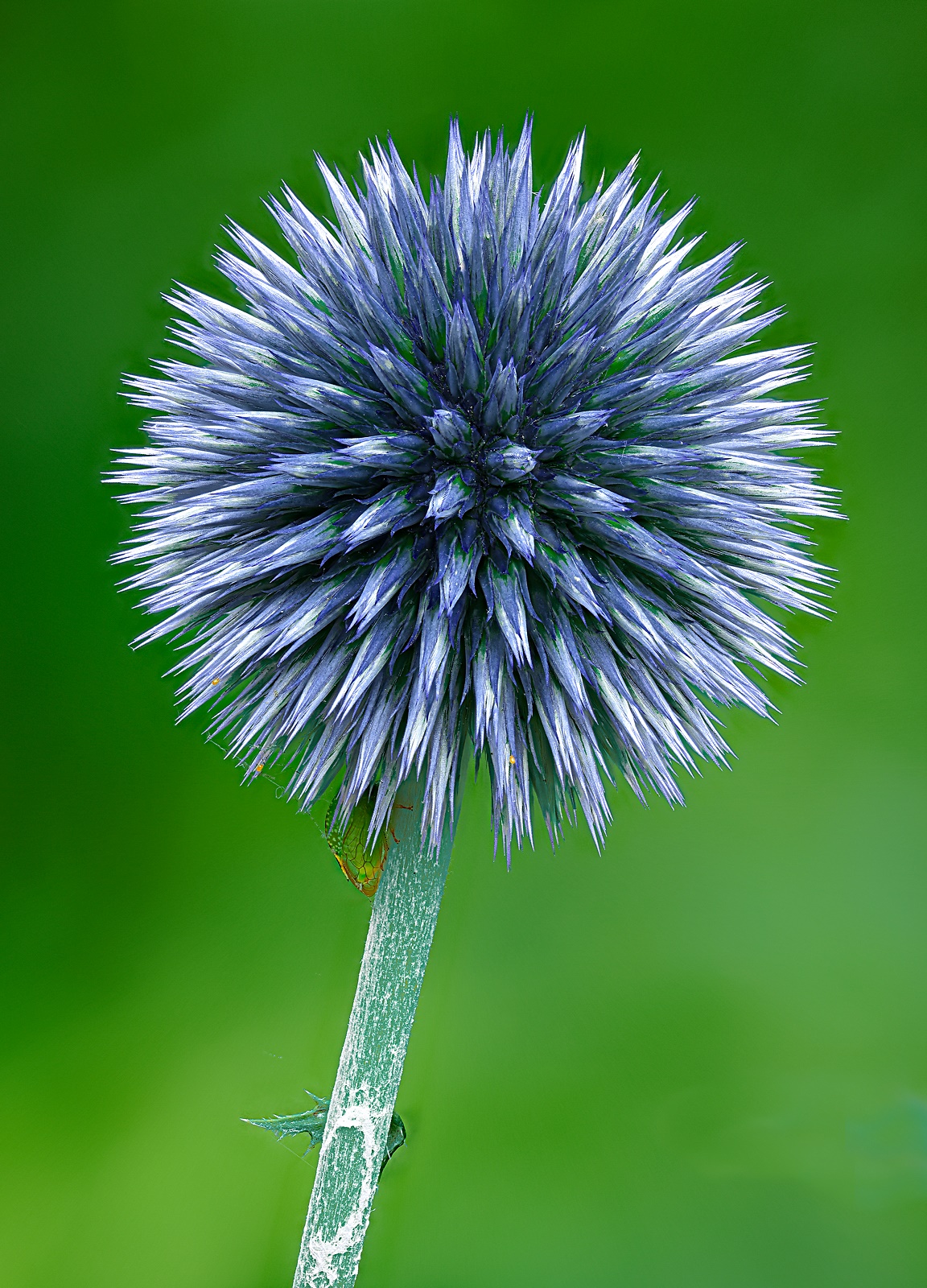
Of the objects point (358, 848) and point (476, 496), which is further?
point (358, 848)

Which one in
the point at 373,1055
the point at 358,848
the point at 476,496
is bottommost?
the point at 373,1055

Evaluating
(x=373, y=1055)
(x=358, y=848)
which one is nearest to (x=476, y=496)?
(x=358, y=848)

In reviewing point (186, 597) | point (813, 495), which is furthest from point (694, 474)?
point (186, 597)

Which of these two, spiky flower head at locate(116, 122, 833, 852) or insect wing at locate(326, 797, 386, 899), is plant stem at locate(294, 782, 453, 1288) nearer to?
insect wing at locate(326, 797, 386, 899)

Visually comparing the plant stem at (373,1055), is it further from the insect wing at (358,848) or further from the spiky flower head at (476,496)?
the spiky flower head at (476,496)

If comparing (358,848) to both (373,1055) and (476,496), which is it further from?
(476,496)

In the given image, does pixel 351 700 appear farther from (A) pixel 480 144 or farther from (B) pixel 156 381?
(A) pixel 480 144

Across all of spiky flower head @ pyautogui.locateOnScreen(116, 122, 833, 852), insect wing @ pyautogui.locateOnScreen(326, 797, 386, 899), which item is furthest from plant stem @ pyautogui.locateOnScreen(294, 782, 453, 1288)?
spiky flower head @ pyautogui.locateOnScreen(116, 122, 833, 852)
